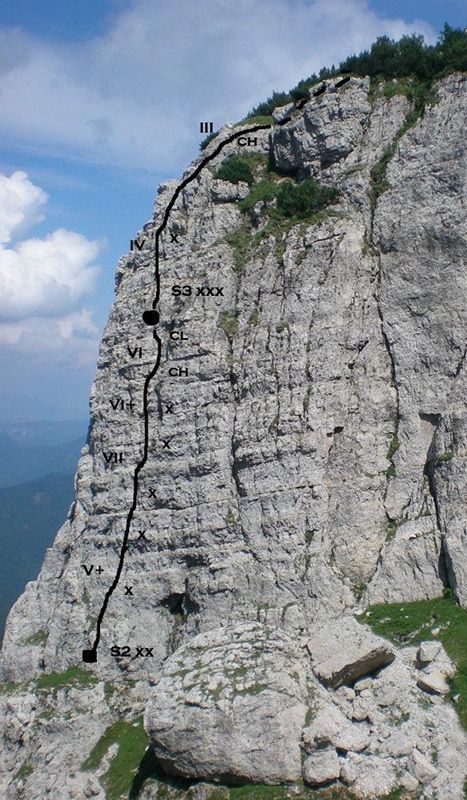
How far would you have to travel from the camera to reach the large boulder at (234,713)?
1766 centimetres

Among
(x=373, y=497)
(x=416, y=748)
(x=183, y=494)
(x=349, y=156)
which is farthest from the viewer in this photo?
(x=349, y=156)

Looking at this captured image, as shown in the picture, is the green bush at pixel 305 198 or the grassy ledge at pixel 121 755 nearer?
the grassy ledge at pixel 121 755

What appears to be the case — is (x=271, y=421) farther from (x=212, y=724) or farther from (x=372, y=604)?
(x=212, y=724)

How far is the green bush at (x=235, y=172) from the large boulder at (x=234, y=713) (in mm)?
20419

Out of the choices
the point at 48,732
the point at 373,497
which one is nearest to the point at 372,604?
the point at 373,497

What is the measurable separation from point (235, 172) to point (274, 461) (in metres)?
14.3

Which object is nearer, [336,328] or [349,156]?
[336,328]

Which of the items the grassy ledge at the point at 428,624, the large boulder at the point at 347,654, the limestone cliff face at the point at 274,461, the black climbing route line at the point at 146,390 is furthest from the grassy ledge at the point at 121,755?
the grassy ledge at the point at 428,624

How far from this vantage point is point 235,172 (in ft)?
100

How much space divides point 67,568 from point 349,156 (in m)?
21.2

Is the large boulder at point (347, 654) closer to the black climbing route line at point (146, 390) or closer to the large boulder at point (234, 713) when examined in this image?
the large boulder at point (234, 713)

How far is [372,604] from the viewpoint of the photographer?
874 inches

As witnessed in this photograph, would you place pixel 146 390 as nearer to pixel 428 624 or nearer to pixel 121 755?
pixel 121 755

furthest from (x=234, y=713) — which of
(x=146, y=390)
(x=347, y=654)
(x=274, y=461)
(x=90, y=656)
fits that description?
(x=146, y=390)
